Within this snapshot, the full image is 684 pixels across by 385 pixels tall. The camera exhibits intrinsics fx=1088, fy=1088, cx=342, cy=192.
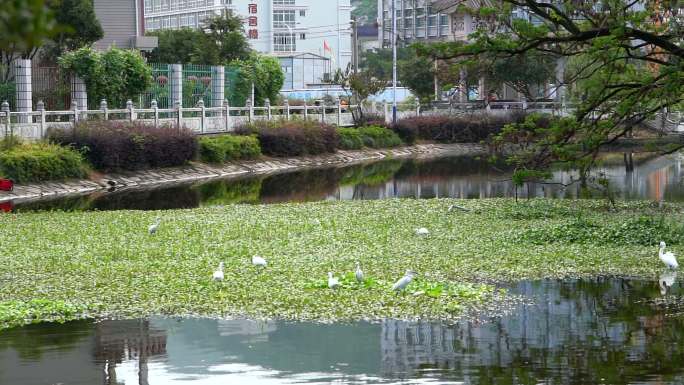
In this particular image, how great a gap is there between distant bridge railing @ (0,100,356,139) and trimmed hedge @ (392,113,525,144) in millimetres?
3587

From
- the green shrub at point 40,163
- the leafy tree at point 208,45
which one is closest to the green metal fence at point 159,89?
the green shrub at point 40,163

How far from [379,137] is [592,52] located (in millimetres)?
43041

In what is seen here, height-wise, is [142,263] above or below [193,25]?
below

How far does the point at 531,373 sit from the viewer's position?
1206 cm

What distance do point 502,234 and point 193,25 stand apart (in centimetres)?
9182

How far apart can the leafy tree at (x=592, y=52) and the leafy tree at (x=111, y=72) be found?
1080 inches

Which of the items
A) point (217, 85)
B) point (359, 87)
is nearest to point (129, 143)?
point (217, 85)

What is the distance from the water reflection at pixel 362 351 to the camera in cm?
1194

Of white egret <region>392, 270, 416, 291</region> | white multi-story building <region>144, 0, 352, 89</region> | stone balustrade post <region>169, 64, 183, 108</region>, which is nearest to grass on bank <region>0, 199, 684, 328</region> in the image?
white egret <region>392, 270, 416, 291</region>

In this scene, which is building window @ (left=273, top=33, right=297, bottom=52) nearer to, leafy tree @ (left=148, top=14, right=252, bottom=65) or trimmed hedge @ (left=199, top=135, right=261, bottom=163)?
leafy tree @ (left=148, top=14, right=252, bottom=65)

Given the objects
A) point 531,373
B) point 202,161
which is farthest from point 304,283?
point 202,161

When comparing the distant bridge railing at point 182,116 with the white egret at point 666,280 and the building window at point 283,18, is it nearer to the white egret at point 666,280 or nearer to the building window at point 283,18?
the white egret at point 666,280

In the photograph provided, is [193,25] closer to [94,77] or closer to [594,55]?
[94,77]

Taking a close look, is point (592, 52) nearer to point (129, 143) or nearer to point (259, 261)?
point (259, 261)
